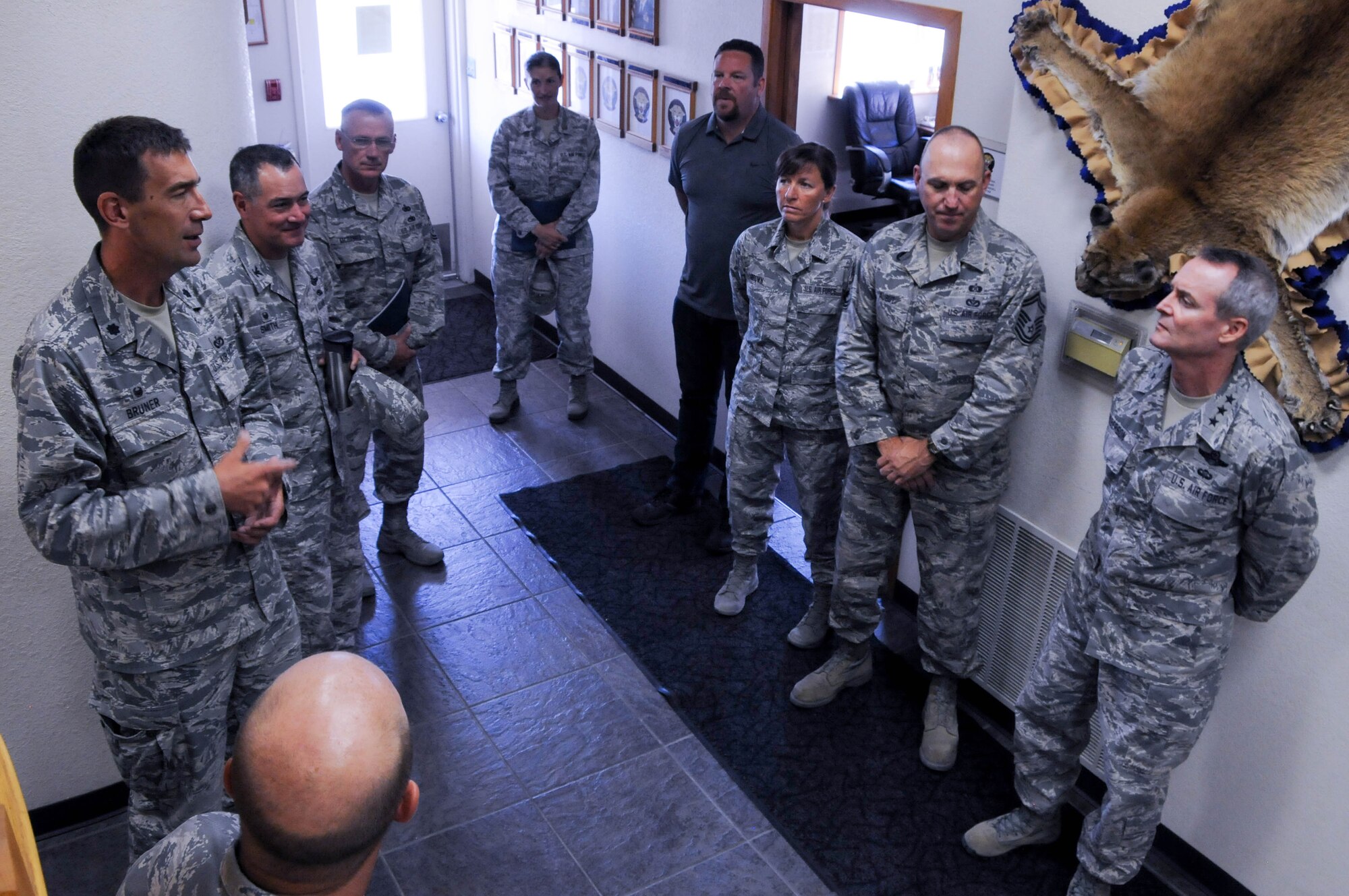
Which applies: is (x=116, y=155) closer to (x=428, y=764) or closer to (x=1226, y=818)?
(x=428, y=764)

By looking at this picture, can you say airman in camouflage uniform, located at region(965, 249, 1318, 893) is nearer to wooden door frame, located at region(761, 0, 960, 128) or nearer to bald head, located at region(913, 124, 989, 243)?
bald head, located at region(913, 124, 989, 243)

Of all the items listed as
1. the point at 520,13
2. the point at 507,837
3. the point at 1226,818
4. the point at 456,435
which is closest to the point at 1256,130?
the point at 1226,818

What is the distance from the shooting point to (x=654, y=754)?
3078 mm

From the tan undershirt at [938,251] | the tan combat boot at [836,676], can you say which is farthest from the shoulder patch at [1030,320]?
the tan combat boot at [836,676]

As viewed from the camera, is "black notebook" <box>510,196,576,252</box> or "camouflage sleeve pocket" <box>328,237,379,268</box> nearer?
"camouflage sleeve pocket" <box>328,237,379,268</box>

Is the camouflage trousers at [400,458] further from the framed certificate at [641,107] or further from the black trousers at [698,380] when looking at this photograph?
the framed certificate at [641,107]

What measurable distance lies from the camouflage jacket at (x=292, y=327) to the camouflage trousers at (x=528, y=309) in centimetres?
205

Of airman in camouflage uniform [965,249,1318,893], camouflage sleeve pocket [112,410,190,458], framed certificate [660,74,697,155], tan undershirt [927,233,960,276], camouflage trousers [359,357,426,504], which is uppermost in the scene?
framed certificate [660,74,697,155]

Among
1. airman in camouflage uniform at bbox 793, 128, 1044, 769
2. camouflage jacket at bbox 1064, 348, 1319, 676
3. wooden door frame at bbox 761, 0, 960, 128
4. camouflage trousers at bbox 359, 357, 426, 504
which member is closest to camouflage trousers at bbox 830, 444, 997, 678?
airman in camouflage uniform at bbox 793, 128, 1044, 769

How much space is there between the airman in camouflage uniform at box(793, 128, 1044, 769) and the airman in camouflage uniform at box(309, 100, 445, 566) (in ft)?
4.81

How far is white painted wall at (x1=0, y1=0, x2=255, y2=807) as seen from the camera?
7.31ft

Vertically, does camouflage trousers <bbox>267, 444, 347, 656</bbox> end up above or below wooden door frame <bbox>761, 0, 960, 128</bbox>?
below

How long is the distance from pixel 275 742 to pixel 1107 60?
2354 millimetres

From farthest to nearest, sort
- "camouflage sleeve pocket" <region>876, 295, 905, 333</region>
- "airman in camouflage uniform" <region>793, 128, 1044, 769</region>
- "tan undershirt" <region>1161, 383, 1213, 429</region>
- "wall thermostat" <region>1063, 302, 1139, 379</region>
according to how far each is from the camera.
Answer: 1. "camouflage sleeve pocket" <region>876, 295, 905, 333</region>
2. "airman in camouflage uniform" <region>793, 128, 1044, 769</region>
3. "wall thermostat" <region>1063, 302, 1139, 379</region>
4. "tan undershirt" <region>1161, 383, 1213, 429</region>
